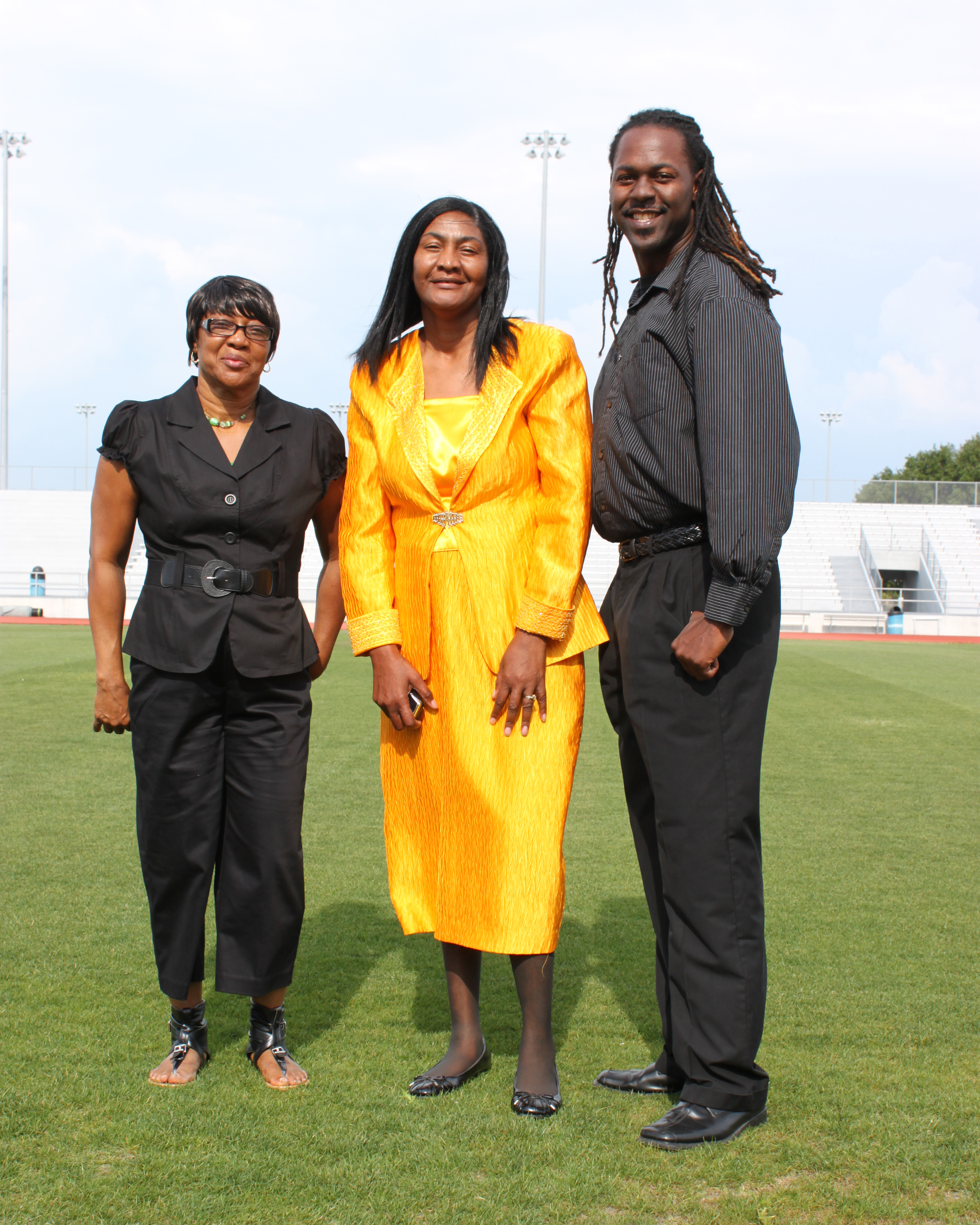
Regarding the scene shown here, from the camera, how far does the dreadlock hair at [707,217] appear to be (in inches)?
109

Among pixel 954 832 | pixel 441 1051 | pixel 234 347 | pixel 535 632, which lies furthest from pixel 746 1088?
pixel 954 832

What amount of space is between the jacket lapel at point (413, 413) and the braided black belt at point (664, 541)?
1.65 feet

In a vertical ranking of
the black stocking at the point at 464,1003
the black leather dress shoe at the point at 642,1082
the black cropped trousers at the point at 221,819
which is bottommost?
the black leather dress shoe at the point at 642,1082

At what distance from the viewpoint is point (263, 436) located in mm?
3186

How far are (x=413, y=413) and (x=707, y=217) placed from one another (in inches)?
34.7

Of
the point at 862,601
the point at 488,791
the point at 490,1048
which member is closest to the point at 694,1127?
the point at 490,1048

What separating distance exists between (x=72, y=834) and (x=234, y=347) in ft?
11.6

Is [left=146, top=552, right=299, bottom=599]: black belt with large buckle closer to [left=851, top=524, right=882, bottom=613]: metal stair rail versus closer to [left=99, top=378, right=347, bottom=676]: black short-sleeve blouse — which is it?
[left=99, top=378, right=347, bottom=676]: black short-sleeve blouse

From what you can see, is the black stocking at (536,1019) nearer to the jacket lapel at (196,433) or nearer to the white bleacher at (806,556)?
the jacket lapel at (196,433)

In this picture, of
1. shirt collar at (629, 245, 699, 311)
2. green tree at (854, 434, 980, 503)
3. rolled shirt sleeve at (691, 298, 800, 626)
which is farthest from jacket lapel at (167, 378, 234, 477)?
green tree at (854, 434, 980, 503)

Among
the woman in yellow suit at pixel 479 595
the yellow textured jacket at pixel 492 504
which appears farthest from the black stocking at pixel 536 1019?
the yellow textured jacket at pixel 492 504

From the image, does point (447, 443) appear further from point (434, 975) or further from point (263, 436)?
point (434, 975)

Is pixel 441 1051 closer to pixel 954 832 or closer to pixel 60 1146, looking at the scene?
pixel 60 1146

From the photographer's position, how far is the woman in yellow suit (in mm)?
2922
